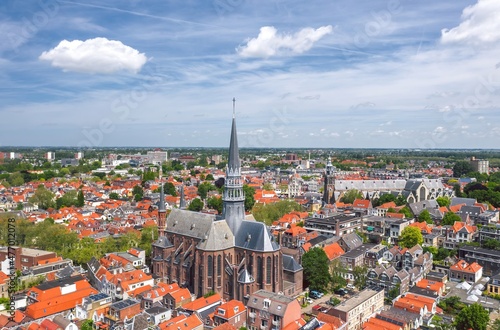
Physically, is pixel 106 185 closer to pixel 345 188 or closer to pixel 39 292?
pixel 345 188

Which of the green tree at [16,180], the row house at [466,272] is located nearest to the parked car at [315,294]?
the row house at [466,272]

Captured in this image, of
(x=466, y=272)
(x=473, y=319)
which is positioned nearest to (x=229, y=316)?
(x=473, y=319)

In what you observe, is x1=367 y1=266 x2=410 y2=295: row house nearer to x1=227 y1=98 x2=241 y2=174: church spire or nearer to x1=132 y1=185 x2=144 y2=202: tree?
x1=227 y1=98 x2=241 y2=174: church spire

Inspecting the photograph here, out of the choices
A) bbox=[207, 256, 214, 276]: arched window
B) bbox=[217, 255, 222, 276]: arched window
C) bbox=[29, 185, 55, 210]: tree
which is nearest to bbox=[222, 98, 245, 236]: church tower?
bbox=[217, 255, 222, 276]: arched window

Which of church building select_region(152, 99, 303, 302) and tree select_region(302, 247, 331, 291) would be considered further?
tree select_region(302, 247, 331, 291)

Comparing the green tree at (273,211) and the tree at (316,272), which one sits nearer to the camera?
the tree at (316,272)

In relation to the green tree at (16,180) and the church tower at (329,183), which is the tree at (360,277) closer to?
the church tower at (329,183)

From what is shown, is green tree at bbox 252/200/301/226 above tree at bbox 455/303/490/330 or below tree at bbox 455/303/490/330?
above

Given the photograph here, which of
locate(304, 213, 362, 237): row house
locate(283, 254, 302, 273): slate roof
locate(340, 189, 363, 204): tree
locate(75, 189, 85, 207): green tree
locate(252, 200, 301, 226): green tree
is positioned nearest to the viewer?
locate(283, 254, 302, 273): slate roof

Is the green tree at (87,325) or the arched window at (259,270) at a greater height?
the arched window at (259,270)
